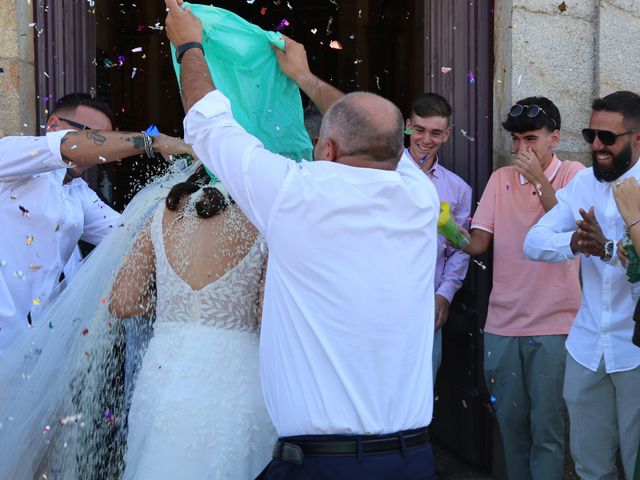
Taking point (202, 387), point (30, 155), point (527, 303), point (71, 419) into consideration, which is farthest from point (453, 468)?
point (30, 155)

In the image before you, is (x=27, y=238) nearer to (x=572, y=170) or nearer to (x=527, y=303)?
(x=527, y=303)

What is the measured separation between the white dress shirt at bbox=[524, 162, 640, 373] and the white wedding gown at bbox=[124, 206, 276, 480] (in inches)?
67.7

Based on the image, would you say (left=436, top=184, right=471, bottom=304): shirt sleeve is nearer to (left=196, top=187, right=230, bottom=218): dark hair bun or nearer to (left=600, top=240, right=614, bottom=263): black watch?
(left=600, top=240, right=614, bottom=263): black watch

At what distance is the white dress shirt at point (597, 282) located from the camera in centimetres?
389

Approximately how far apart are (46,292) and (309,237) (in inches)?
71.1

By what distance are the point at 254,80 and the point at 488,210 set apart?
6.18 feet

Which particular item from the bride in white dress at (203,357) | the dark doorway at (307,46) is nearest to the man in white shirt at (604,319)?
the bride in white dress at (203,357)

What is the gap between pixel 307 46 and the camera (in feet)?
37.6

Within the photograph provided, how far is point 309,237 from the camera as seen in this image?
2.48m

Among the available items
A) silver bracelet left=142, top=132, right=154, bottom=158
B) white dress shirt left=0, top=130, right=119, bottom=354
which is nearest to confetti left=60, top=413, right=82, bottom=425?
white dress shirt left=0, top=130, right=119, bottom=354

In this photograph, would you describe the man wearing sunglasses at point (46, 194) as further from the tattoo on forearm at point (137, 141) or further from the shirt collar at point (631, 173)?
the shirt collar at point (631, 173)

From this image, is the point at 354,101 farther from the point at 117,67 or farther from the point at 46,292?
the point at 117,67

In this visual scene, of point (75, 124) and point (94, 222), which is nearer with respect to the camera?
point (75, 124)

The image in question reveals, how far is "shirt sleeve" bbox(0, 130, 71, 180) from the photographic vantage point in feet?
11.5
